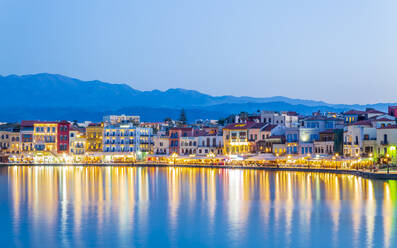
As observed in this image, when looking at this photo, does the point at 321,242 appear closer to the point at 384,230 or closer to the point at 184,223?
the point at 384,230

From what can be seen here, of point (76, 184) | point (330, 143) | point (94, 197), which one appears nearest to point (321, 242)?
point (94, 197)

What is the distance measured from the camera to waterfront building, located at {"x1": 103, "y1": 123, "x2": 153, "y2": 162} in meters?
85.1

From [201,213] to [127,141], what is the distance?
168 feet

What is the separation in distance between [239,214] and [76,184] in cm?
2077

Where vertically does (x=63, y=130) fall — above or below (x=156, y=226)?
above

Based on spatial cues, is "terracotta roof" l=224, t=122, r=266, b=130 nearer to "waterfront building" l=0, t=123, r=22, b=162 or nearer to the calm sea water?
the calm sea water

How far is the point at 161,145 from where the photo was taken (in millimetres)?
83188

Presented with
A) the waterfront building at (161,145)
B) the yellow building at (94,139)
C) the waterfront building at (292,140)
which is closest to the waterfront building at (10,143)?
the yellow building at (94,139)

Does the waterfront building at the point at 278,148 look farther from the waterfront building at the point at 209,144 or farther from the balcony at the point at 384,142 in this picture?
the balcony at the point at 384,142

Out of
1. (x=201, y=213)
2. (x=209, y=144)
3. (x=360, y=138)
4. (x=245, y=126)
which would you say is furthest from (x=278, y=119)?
(x=201, y=213)

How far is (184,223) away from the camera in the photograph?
3181cm

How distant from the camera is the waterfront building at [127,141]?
85125 millimetres

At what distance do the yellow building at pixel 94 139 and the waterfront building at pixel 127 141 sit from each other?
113 cm

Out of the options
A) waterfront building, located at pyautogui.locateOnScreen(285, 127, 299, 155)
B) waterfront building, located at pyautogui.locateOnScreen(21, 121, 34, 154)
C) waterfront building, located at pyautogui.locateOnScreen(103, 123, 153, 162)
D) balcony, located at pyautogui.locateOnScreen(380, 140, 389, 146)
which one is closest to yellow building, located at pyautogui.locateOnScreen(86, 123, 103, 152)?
waterfront building, located at pyautogui.locateOnScreen(103, 123, 153, 162)
